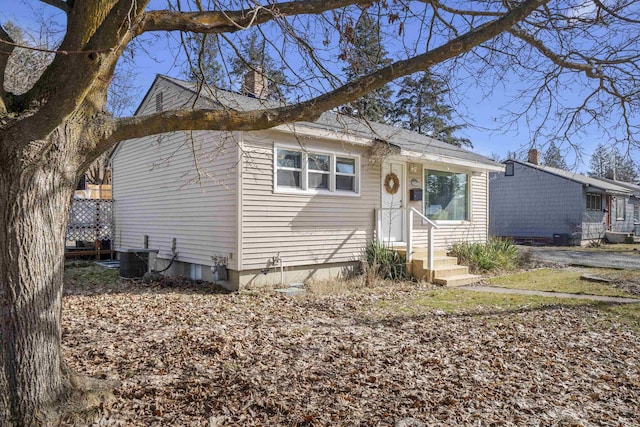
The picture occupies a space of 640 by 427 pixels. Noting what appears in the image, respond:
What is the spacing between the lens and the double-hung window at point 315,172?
9188mm

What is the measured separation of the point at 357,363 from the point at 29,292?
2942 millimetres

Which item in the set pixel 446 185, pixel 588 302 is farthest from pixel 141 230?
pixel 588 302

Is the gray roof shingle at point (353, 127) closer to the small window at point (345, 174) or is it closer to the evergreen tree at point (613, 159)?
the small window at point (345, 174)

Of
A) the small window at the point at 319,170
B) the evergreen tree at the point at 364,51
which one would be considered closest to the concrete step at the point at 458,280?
the small window at the point at 319,170

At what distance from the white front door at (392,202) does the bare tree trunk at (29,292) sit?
857 centimetres

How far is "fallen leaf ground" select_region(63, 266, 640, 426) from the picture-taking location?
3.35 metres

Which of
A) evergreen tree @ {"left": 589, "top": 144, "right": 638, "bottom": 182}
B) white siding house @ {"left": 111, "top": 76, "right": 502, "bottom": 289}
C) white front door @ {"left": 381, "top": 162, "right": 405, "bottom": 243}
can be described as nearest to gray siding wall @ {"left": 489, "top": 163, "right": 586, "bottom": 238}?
evergreen tree @ {"left": 589, "top": 144, "right": 638, "bottom": 182}

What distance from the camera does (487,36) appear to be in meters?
3.58

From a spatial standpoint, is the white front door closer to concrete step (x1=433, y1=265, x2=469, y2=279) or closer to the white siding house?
the white siding house

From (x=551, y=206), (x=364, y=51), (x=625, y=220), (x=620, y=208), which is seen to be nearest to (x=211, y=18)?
(x=364, y=51)

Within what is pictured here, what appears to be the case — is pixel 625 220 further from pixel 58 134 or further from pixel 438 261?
pixel 58 134

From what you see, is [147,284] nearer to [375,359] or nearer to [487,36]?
[375,359]

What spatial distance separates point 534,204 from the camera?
24250 millimetres

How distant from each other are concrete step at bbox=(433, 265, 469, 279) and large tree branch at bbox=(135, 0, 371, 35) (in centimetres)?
734
